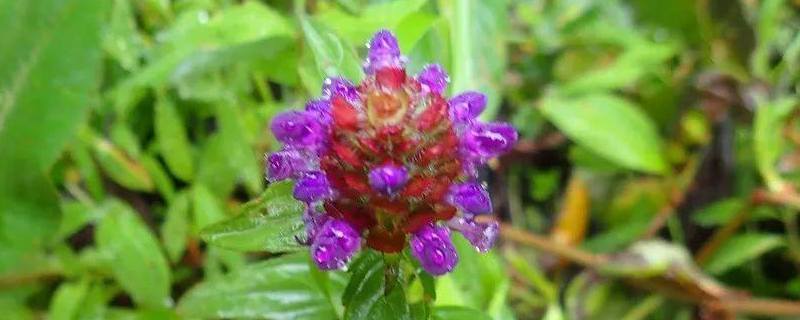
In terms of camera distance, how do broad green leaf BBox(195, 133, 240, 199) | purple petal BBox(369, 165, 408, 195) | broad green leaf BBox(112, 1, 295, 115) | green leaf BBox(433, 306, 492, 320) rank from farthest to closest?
broad green leaf BBox(195, 133, 240, 199), broad green leaf BBox(112, 1, 295, 115), green leaf BBox(433, 306, 492, 320), purple petal BBox(369, 165, 408, 195)

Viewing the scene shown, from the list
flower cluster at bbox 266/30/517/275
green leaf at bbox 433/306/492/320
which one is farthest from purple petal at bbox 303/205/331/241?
green leaf at bbox 433/306/492/320

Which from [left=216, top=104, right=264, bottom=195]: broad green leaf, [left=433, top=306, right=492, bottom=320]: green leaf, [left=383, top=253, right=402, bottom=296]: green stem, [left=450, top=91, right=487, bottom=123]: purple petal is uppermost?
[left=450, top=91, right=487, bottom=123]: purple petal

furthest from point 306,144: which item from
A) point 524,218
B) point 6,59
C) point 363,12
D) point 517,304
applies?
point 524,218

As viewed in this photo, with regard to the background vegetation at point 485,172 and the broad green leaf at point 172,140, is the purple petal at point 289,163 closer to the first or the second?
the background vegetation at point 485,172

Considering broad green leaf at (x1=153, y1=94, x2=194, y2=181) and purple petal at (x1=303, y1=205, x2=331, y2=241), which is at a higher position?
purple petal at (x1=303, y1=205, x2=331, y2=241)

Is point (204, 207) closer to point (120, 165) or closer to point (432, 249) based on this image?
point (120, 165)

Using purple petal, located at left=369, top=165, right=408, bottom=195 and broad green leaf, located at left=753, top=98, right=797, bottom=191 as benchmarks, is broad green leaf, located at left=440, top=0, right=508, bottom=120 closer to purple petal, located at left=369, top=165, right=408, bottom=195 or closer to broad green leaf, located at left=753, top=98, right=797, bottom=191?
broad green leaf, located at left=753, top=98, right=797, bottom=191
